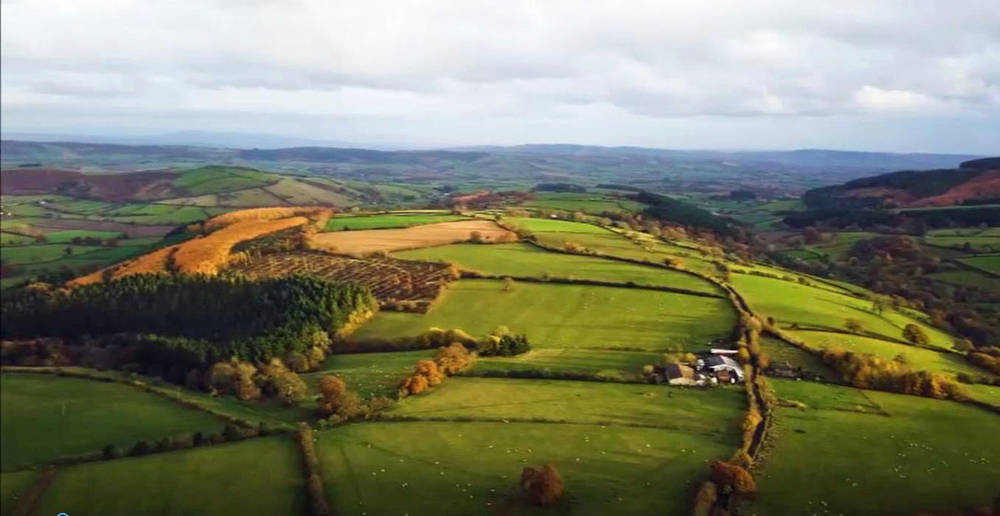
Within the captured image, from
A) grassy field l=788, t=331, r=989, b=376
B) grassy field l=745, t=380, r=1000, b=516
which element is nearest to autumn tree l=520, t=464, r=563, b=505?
grassy field l=745, t=380, r=1000, b=516

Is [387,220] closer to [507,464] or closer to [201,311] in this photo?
[201,311]

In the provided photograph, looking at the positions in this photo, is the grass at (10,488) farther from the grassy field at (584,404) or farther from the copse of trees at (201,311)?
the copse of trees at (201,311)

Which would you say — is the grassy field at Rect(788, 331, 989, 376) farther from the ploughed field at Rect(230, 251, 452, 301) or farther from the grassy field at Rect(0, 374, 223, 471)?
the grassy field at Rect(0, 374, 223, 471)

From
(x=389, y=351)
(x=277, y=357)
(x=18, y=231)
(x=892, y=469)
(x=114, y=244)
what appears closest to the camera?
(x=892, y=469)

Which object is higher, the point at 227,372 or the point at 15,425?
the point at 15,425

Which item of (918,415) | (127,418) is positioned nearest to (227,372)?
(127,418)

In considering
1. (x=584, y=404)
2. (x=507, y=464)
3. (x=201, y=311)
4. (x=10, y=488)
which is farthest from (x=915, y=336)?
(x=10, y=488)

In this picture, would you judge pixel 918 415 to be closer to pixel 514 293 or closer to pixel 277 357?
pixel 514 293
